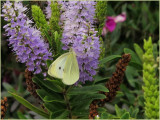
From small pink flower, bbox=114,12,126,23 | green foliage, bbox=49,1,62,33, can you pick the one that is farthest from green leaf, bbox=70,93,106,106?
small pink flower, bbox=114,12,126,23

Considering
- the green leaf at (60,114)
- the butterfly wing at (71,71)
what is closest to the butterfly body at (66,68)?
the butterfly wing at (71,71)

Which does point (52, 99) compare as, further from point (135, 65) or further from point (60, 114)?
point (135, 65)

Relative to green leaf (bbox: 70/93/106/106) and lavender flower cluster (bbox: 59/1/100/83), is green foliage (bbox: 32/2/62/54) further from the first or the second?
green leaf (bbox: 70/93/106/106)

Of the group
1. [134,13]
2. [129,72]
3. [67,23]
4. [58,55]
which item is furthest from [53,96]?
[134,13]

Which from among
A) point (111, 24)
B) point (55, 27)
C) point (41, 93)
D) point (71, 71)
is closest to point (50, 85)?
point (41, 93)

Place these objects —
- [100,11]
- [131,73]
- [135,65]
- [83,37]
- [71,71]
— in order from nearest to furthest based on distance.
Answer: [83,37] → [71,71] → [100,11] → [135,65] → [131,73]

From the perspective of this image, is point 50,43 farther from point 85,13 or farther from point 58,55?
point 85,13

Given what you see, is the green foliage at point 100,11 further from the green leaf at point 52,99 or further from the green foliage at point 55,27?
the green leaf at point 52,99
